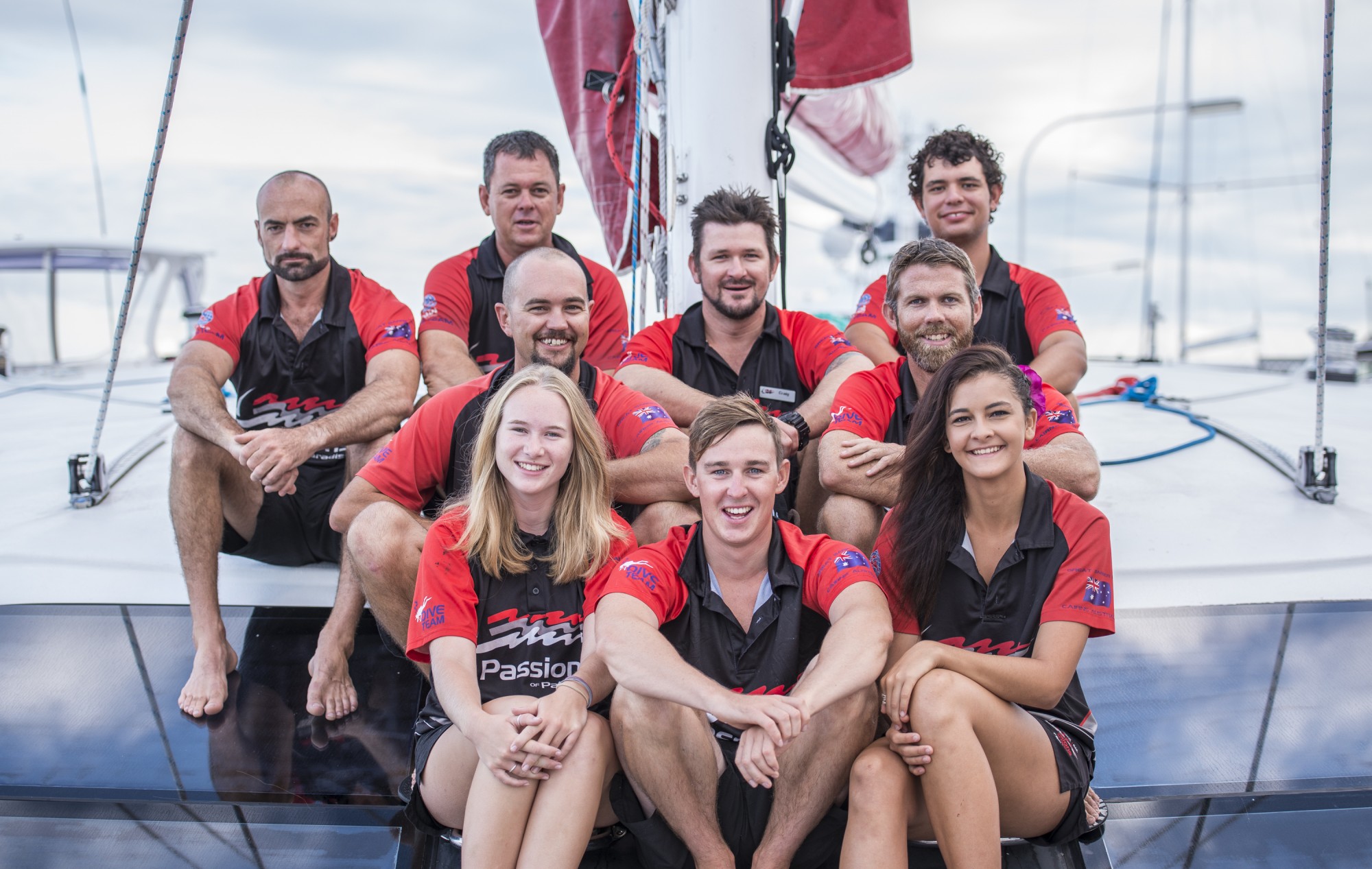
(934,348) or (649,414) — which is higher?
(934,348)

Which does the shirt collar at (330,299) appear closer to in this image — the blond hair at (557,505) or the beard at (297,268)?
the beard at (297,268)

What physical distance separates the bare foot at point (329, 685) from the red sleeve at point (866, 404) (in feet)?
4.67

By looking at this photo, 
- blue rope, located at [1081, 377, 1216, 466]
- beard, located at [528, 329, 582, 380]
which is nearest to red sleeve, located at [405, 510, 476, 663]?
beard, located at [528, 329, 582, 380]

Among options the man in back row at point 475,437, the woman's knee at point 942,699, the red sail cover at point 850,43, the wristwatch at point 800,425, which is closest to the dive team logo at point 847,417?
the wristwatch at point 800,425

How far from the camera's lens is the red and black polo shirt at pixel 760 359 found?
3055mm

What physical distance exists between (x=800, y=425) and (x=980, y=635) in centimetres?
90

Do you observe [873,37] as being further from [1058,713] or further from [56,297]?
[56,297]

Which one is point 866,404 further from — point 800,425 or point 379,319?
point 379,319

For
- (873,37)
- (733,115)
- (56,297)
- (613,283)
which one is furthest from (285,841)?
(56,297)

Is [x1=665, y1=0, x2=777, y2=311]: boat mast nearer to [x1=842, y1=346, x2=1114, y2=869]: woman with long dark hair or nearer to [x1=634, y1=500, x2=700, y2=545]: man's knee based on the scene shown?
[x1=634, y1=500, x2=700, y2=545]: man's knee

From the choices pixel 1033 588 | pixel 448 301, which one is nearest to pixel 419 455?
pixel 448 301

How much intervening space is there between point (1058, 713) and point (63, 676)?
256 cm

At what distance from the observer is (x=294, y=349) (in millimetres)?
3070

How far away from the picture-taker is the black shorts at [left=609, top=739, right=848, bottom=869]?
6.34ft
